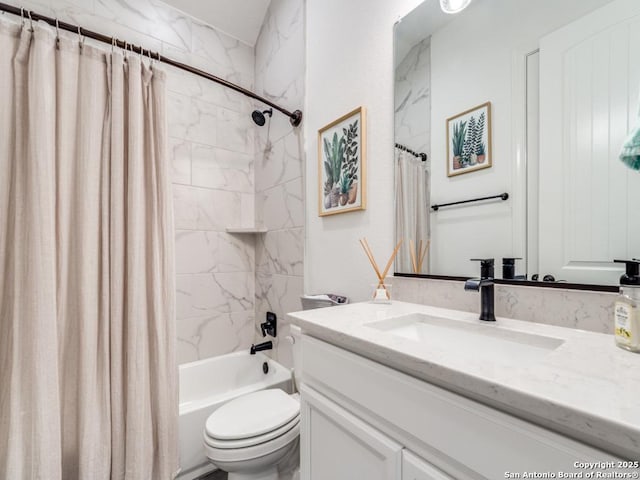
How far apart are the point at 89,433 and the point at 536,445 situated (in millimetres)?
1473

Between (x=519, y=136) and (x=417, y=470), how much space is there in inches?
33.9

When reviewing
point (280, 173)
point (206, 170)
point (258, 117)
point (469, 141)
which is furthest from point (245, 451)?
point (258, 117)

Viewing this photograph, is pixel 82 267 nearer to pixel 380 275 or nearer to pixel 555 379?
pixel 380 275

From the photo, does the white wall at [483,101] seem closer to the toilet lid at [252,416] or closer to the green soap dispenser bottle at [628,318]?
the green soap dispenser bottle at [628,318]

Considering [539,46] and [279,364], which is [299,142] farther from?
[279,364]

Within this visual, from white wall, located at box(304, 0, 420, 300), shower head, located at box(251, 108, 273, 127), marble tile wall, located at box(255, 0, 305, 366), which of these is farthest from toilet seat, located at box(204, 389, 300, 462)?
shower head, located at box(251, 108, 273, 127)

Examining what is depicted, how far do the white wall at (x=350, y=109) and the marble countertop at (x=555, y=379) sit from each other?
2.03ft

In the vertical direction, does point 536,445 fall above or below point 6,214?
below

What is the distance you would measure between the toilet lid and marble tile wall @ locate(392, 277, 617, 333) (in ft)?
2.49

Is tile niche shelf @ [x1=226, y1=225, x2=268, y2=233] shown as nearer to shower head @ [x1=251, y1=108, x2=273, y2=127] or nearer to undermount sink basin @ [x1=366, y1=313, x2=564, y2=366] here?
shower head @ [x1=251, y1=108, x2=273, y2=127]

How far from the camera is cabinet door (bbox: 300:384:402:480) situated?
596 mm

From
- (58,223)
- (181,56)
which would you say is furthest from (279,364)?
(181,56)

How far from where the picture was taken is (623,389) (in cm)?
39

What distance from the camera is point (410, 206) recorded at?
1111mm
